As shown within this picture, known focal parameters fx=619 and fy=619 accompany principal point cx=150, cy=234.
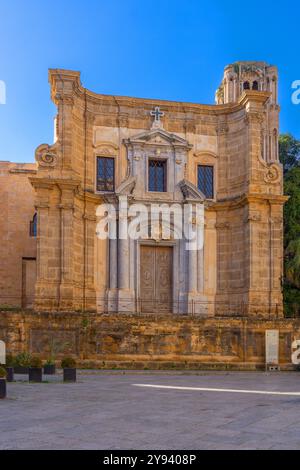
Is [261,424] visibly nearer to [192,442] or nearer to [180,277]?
[192,442]

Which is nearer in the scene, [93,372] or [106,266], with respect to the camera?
[93,372]

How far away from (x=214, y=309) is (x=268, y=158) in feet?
66.4

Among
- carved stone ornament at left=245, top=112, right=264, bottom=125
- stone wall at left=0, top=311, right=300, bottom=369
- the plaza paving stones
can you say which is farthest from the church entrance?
the plaza paving stones

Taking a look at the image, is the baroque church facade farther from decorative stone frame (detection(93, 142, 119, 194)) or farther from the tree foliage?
the tree foliage

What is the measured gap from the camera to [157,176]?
1158 inches

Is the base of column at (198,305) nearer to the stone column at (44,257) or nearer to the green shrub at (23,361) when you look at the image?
the stone column at (44,257)

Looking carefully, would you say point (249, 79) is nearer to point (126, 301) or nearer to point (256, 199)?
point (256, 199)

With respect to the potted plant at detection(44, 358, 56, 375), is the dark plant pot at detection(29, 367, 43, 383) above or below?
above

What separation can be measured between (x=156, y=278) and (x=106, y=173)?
5.41m

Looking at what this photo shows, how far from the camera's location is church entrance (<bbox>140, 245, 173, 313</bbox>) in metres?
28.2

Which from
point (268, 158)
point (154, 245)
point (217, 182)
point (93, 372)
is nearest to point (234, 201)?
point (217, 182)

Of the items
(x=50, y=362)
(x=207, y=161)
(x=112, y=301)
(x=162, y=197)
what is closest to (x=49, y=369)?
(x=50, y=362)

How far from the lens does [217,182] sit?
29.9 metres

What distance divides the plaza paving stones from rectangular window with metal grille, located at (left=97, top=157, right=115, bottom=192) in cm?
1261
